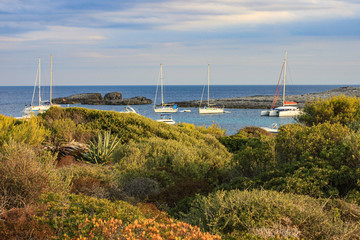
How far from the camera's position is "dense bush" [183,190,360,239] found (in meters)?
3.94

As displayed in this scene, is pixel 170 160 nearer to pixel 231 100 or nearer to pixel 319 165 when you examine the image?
pixel 319 165

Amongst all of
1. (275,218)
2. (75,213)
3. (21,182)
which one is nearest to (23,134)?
(21,182)

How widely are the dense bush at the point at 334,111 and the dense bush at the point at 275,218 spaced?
727 cm

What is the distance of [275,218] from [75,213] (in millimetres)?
2520

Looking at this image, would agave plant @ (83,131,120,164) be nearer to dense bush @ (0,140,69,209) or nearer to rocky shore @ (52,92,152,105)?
dense bush @ (0,140,69,209)

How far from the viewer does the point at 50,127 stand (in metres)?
11.6

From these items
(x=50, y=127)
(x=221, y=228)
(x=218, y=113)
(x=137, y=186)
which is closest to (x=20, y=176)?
(x=137, y=186)

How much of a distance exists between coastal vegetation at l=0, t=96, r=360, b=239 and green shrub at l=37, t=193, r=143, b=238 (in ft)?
0.04

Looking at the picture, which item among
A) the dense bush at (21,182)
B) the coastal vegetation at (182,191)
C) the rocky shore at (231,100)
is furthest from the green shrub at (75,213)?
the rocky shore at (231,100)

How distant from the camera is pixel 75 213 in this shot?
414cm

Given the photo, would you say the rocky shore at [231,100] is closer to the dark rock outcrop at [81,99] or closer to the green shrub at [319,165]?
the dark rock outcrop at [81,99]

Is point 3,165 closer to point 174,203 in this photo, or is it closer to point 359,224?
point 174,203

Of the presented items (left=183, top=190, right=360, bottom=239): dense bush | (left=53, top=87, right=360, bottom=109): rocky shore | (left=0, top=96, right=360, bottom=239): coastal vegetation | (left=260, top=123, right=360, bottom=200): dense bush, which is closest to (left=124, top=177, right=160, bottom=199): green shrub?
(left=0, top=96, right=360, bottom=239): coastal vegetation

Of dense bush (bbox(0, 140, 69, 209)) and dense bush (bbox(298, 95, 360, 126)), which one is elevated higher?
dense bush (bbox(298, 95, 360, 126))
